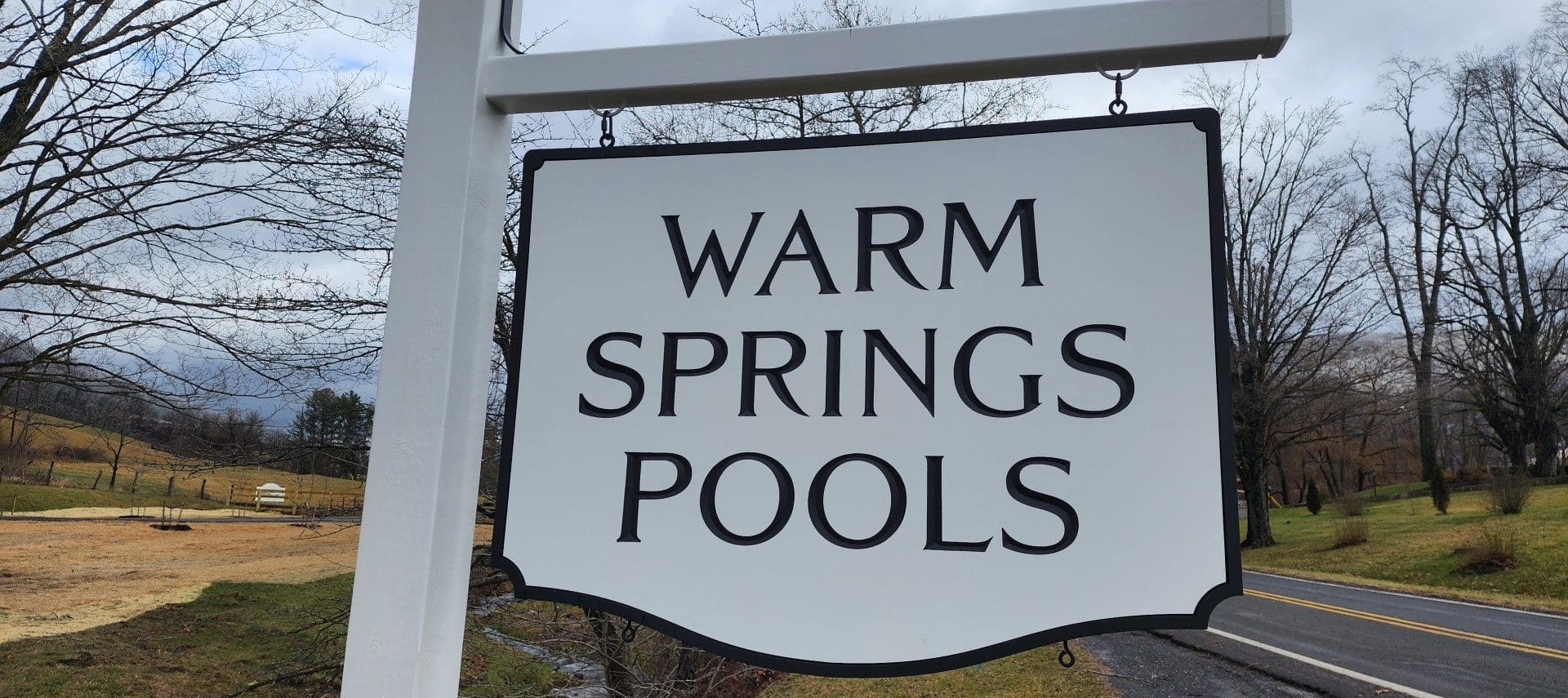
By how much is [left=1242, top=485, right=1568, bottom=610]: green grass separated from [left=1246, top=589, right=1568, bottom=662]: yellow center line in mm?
2232

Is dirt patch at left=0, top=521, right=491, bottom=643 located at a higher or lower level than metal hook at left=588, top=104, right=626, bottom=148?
lower

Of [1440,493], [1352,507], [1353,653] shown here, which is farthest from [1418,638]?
[1352,507]

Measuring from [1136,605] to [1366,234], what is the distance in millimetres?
24612

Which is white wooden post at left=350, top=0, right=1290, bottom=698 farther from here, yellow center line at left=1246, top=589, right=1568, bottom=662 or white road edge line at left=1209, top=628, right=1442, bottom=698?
yellow center line at left=1246, top=589, right=1568, bottom=662

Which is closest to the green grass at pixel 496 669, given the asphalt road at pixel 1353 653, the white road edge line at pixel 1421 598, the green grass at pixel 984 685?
the green grass at pixel 984 685

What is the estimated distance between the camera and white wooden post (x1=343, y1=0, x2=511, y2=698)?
135cm

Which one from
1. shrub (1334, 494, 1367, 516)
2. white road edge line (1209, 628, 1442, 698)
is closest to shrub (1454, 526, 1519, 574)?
shrub (1334, 494, 1367, 516)

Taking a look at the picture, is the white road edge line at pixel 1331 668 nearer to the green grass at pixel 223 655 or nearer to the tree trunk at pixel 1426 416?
the green grass at pixel 223 655

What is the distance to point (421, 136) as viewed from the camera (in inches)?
58.1

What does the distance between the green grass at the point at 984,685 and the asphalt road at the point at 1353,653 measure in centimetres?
34

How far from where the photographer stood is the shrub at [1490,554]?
486 inches

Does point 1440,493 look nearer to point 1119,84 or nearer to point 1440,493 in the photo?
point 1440,493

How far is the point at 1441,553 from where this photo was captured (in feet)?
45.8

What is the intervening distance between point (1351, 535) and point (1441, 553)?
2756 mm
